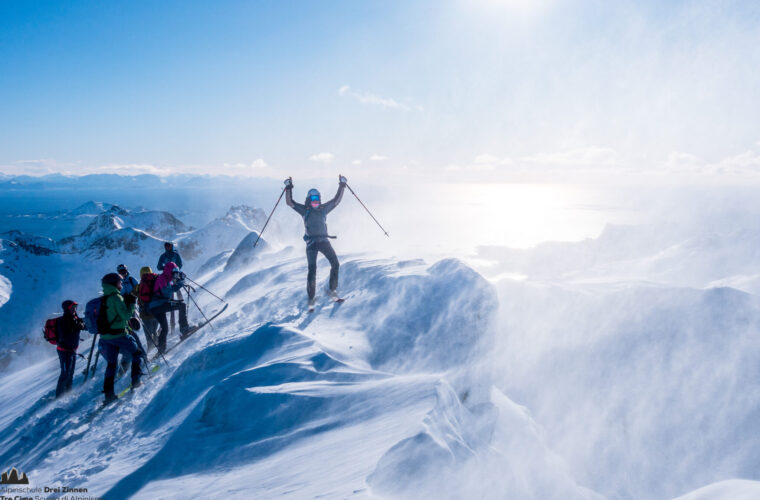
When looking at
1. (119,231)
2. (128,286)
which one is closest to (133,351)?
(128,286)

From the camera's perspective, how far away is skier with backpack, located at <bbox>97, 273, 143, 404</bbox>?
725 centimetres

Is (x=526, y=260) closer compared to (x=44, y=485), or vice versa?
(x=44, y=485)

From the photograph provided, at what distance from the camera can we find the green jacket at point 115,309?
723cm

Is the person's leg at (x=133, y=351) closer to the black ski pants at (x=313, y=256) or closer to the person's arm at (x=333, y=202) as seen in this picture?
the black ski pants at (x=313, y=256)

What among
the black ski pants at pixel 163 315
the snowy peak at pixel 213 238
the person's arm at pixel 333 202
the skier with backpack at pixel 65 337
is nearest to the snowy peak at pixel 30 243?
the snowy peak at pixel 213 238

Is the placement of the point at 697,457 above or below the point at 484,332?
below

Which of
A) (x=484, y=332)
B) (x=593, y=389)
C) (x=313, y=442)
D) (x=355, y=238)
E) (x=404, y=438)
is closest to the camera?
(x=404, y=438)

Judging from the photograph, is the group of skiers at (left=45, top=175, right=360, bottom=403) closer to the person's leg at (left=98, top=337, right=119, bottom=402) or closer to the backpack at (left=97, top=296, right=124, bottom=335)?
the person's leg at (left=98, top=337, right=119, bottom=402)

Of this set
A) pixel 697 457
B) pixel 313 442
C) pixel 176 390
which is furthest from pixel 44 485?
pixel 697 457

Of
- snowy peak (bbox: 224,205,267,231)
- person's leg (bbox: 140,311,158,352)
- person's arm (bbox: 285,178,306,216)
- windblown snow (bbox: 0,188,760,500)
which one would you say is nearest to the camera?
windblown snow (bbox: 0,188,760,500)

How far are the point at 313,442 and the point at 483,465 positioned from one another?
2.24m

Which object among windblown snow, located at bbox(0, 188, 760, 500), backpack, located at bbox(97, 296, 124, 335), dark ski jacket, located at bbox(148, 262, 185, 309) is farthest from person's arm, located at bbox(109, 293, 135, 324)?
dark ski jacket, located at bbox(148, 262, 185, 309)

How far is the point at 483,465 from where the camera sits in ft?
13.7

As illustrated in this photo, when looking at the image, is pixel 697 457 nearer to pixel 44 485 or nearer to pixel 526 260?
pixel 44 485
